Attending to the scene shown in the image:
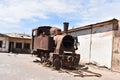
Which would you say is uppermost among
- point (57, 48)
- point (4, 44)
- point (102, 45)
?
point (4, 44)

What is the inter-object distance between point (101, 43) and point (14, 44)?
29.6 meters

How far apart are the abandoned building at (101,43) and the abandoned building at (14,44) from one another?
23118 millimetres

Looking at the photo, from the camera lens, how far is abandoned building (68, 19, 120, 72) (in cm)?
1791

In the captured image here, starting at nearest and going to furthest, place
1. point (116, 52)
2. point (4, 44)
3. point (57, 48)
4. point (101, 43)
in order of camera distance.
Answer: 1. point (116, 52)
2. point (57, 48)
3. point (101, 43)
4. point (4, 44)

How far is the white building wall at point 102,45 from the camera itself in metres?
19.1

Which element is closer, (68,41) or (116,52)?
(116,52)

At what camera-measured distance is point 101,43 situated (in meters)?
20.7

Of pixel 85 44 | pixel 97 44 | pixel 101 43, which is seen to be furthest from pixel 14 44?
pixel 101 43

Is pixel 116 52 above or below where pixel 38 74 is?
above

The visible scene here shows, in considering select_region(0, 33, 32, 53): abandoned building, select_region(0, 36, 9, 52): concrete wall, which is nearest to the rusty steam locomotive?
select_region(0, 36, 9, 52): concrete wall

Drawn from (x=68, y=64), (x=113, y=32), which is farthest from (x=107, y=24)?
(x=68, y=64)

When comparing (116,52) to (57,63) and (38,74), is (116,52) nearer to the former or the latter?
(57,63)

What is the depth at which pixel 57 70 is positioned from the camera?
55.6 ft

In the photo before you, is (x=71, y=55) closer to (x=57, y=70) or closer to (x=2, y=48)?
(x=57, y=70)
